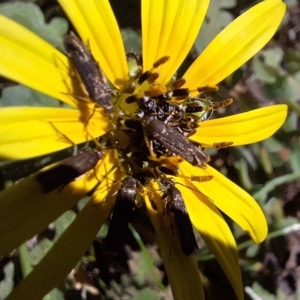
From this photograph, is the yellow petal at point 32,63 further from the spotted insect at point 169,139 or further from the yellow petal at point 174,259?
the yellow petal at point 174,259

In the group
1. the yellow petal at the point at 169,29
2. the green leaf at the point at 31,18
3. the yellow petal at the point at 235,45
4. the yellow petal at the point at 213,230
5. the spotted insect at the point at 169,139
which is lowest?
the yellow petal at the point at 213,230

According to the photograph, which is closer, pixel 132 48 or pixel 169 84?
pixel 169 84

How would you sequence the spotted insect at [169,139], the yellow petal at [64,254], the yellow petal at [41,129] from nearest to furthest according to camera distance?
1. the yellow petal at [41,129]
2. the yellow petal at [64,254]
3. the spotted insect at [169,139]

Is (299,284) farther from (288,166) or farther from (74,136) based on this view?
(74,136)

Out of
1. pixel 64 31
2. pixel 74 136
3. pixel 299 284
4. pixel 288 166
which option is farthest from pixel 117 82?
pixel 299 284

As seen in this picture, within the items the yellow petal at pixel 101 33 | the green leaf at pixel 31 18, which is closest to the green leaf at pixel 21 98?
the green leaf at pixel 31 18

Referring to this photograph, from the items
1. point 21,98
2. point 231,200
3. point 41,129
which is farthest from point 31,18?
point 231,200
